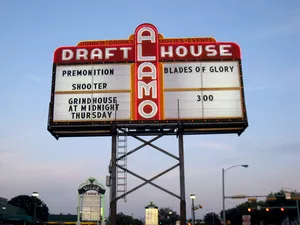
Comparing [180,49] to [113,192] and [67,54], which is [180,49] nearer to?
[67,54]

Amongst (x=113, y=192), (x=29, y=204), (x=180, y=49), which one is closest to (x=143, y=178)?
(x=113, y=192)

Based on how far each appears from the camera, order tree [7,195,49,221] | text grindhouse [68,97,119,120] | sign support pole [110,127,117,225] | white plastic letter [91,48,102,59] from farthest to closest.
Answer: tree [7,195,49,221] < white plastic letter [91,48,102,59] < text grindhouse [68,97,119,120] < sign support pole [110,127,117,225]

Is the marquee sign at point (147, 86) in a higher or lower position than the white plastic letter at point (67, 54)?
lower

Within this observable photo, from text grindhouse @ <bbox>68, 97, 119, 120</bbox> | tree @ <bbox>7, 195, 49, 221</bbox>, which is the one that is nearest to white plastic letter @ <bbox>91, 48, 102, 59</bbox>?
text grindhouse @ <bbox>68, 97, 119, 120</bbox>

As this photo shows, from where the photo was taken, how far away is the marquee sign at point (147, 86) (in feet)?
73.7

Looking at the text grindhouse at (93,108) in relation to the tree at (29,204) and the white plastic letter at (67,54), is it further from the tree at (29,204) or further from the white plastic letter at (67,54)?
the tree at (29,204)

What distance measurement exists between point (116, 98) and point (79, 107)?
2.17 m

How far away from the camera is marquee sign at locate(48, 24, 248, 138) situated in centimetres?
2245

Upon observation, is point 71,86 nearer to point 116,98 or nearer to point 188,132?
point 116,98

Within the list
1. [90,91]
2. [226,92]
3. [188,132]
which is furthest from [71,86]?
[226,92]

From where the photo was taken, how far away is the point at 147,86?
900 inches

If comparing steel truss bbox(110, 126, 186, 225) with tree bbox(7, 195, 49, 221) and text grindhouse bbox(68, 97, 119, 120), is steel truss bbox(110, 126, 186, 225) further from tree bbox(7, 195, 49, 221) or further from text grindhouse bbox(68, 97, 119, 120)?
tree bbox(7, 195, 49, 221)

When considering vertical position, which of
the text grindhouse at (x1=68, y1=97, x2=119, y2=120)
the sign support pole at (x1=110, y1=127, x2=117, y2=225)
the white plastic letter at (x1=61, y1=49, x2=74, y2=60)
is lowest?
the sign support pole at (x1=110, y1=127, x2=117, y2=225)

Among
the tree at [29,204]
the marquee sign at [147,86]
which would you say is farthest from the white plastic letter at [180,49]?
the tree at [29,204]
